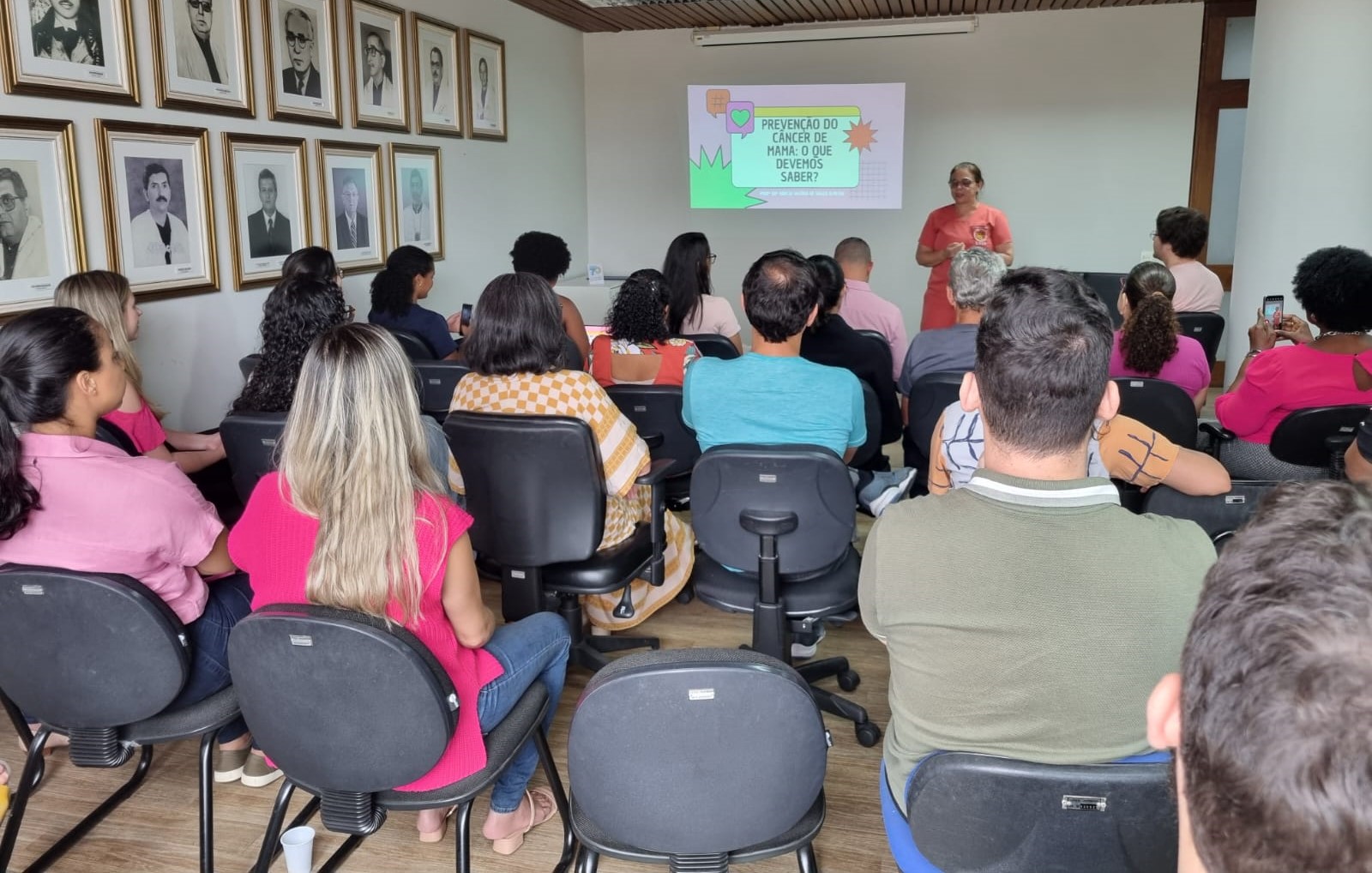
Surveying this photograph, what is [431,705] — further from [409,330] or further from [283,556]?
[409,330]

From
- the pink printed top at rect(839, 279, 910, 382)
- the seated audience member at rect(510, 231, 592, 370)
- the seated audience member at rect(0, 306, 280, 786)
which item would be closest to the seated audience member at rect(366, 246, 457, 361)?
the seated audience member at rect(510, 231, 592, 370)

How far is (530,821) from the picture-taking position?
2334 mm

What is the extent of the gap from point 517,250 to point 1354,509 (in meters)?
4.24

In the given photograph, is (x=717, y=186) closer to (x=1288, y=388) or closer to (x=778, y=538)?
(x=1288, y=388)

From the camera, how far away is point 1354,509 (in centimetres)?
59

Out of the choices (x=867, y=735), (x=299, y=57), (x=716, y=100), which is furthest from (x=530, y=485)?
(x=716, y=100)

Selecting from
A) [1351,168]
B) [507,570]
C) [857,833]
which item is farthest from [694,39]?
[857,833]

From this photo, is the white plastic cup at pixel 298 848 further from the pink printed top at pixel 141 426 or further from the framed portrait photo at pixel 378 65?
the framed portrait photo at pixel 378 65

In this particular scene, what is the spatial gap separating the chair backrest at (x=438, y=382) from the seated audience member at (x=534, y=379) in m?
0.88

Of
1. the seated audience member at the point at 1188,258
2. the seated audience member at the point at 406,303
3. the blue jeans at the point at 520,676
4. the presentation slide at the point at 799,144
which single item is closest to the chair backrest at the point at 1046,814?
the blue jeans at the point at 520,676

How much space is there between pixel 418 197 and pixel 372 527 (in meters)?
4.58

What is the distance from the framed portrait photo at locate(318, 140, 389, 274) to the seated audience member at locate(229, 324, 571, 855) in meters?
3.47

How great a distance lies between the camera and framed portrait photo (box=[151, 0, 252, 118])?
389 centimetres

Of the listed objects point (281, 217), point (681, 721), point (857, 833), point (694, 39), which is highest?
point (694, 39)
